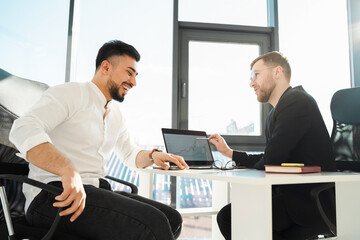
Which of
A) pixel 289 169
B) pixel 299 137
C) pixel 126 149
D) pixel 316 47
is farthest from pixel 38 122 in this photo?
pixel 316 47

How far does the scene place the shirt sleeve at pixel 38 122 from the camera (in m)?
0.91

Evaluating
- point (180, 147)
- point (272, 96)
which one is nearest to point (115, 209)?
point (180, 147)

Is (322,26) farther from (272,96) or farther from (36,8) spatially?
(36,8)

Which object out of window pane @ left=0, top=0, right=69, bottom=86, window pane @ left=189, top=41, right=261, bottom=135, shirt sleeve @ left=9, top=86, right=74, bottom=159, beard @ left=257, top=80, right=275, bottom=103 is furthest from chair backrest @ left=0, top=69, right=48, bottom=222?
window pane @ left=189, top=41, right=261, bottom=135

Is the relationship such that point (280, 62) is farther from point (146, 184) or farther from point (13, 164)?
point (13, 164)

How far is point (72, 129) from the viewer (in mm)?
1176

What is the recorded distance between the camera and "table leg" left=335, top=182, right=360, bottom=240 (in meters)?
1.08

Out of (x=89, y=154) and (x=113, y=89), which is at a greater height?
(x=113, y=89)

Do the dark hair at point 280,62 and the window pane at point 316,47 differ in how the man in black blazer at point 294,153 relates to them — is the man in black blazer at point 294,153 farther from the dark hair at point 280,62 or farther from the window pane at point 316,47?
the window pane at point 316,47

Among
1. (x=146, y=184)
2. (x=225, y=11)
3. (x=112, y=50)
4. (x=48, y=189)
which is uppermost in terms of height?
(x=225, y=11)

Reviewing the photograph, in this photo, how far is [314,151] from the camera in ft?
4.73

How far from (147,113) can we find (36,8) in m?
1.34

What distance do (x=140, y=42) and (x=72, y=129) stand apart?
1.78 metres

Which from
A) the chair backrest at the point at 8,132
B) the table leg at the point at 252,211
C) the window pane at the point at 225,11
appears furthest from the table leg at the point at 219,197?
the window pane at the point at 225,11
